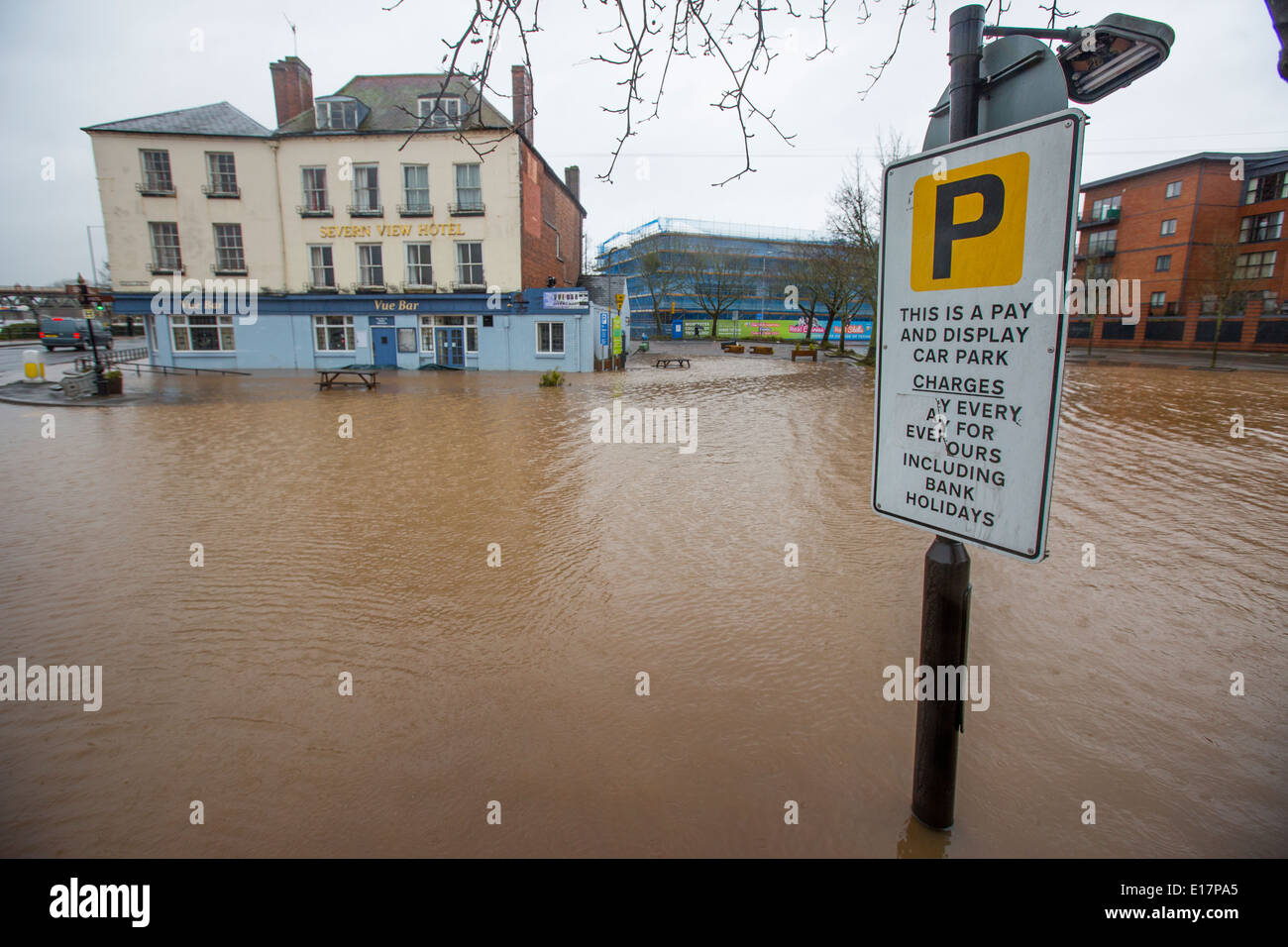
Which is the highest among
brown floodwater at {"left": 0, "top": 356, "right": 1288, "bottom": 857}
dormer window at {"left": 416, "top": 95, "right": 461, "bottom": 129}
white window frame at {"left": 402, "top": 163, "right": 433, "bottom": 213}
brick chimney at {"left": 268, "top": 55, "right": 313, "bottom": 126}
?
brick chimney at {"left": 268, "top": 55, "right": 313, "bottom": 126}

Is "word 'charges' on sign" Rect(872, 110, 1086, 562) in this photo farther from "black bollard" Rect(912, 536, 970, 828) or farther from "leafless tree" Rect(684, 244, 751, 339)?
"leafless tree" Rect(684, 244, 751, 339)

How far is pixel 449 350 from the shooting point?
2884 centimetres

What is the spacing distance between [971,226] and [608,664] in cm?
373

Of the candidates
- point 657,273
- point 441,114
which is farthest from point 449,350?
point 657,273

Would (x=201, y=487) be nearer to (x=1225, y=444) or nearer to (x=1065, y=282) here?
(x=1065, y=282)

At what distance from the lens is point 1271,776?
3.53 m

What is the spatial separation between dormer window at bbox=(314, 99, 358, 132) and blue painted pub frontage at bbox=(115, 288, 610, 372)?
738cm

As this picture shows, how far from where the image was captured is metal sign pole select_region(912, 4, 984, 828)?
225cm

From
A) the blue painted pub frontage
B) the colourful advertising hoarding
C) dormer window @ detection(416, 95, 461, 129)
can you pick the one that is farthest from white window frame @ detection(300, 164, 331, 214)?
the colourful advertising hoarding

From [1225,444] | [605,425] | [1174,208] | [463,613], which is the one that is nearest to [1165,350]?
[1174,208]

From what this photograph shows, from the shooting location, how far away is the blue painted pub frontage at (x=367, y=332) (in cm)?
2827

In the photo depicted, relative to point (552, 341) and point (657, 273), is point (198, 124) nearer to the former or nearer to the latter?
point (552, 341)

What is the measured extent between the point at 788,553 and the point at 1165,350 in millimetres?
49699

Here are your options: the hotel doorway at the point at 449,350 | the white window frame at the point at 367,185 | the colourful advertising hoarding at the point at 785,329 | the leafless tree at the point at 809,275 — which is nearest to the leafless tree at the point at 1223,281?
the leafless tree at the point at 809,275
